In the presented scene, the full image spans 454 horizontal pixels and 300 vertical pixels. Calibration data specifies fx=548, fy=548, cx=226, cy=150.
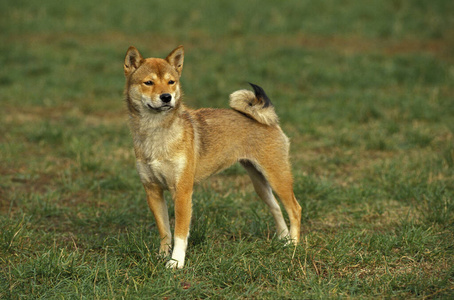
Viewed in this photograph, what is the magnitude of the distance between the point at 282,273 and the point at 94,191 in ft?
9.93

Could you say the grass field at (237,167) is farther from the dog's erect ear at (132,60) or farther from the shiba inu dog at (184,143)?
the dog's erect ear at (132,60)

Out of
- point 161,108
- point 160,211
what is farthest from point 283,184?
point 161,108

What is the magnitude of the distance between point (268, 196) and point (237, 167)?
6.09ft

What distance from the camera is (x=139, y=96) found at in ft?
15.6

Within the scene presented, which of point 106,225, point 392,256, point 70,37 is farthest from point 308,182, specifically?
point 70,37

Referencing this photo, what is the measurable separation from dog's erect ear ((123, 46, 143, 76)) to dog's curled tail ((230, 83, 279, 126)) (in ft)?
3.49

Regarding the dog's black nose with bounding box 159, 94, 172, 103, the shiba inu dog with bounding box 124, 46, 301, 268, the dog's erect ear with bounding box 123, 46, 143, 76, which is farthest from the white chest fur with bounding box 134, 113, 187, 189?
the dog's erect ear with bounding box 123, 46, 143, 76

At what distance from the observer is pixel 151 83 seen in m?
4.73

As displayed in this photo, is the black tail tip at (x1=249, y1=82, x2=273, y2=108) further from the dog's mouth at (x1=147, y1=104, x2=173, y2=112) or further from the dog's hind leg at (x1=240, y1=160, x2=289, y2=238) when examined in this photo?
the dog's mouth at (x1=147, y1=104, x2=173, y2=112)

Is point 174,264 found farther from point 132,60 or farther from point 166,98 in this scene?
point 132,60

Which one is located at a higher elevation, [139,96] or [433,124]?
[139,96]

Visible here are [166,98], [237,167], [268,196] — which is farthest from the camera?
[237,167]

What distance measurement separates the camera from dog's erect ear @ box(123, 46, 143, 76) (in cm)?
485

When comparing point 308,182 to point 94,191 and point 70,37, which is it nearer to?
point 94,191
